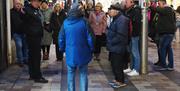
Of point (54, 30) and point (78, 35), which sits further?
point (54, 30)

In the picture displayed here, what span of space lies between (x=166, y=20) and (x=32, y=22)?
11.5 ft

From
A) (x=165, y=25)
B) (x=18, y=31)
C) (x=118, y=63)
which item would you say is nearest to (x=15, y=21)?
(x=18, y=31)

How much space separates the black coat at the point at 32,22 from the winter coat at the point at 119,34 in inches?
60.4

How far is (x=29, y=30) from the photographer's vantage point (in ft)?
34.9

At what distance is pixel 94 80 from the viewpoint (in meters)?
11.3

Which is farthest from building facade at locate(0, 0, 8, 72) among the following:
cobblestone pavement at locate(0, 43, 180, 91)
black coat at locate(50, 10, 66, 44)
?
black coat at locate(50, 10, 66, 44)

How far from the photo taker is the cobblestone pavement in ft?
33.6

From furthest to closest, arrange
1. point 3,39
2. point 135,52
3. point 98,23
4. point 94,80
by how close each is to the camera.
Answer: point 98,23
point 3,39
point 135,52
point 94,80

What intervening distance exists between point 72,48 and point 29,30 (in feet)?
7.94

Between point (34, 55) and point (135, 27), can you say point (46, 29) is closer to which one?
point (135, 27)

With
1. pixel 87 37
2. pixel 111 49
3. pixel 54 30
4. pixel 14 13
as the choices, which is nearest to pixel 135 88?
pixel 111 49

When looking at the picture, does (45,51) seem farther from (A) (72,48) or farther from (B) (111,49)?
(A) (72,48)

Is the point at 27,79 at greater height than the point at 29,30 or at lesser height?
lesser

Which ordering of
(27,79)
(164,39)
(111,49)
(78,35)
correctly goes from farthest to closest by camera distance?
(164,39) → (27,79) → (111,49) → (78,35)
